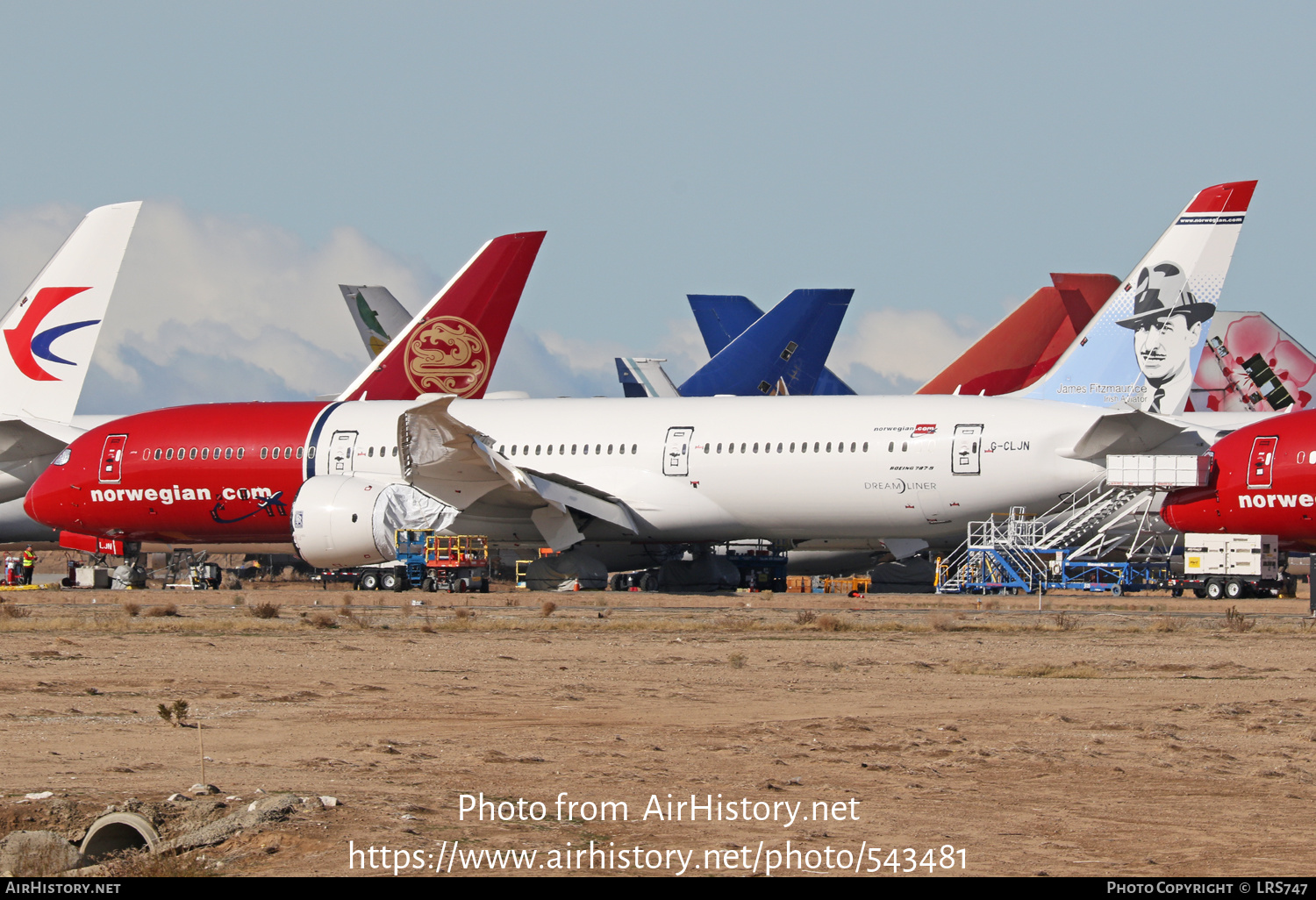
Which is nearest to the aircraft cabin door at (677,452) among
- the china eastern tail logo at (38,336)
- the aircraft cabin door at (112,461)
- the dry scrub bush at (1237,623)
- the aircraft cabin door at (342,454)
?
the aircraft cabin door at (342,454)

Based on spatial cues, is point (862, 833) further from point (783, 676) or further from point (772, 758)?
point (783, 676)

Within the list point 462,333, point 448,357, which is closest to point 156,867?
point 462,333

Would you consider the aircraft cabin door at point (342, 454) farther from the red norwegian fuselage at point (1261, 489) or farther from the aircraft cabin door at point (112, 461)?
the red norwegian fuselage at point (1261, 489)

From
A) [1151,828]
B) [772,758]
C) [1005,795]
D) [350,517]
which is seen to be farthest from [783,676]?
[350,517]

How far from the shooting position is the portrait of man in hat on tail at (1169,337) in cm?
3038

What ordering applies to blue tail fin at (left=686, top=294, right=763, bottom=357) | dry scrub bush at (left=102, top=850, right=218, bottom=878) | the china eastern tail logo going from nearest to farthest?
1. dry scrub bush at (left=102, top=850, right=218, bottom=878)
2. the china eastern tail logo
3. blue tail fin at (left=686, top=294, right=763, bottom=357)

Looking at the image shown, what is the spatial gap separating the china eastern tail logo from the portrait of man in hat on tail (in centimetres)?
2435

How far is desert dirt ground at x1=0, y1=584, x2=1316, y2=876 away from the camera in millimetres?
7773

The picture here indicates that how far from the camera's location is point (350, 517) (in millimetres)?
31734

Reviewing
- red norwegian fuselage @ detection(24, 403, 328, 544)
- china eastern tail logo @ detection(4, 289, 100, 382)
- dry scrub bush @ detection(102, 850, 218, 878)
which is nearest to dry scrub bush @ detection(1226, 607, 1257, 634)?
dry scrub bush @ detection(102, 850, 218, 878)

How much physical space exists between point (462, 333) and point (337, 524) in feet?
26.6

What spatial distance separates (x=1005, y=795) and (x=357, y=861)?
12.7 feet

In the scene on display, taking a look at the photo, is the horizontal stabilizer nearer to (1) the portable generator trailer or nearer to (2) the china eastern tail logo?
(1) the portable generator trailer

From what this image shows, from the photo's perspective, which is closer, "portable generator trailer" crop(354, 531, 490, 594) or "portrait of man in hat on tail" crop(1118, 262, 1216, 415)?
"portrait of man in hat on tail" crop(1118, 262, 1216, 415)
